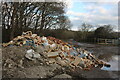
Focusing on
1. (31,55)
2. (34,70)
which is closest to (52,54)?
(31,55)

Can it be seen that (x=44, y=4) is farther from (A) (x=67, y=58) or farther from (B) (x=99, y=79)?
(B) (x=99, y=79)

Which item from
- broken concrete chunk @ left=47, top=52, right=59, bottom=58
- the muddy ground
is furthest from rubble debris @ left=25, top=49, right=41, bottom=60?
broken concrete chunk @ left=47, top=52, right=59, bottom=58

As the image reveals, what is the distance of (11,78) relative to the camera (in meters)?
4.22

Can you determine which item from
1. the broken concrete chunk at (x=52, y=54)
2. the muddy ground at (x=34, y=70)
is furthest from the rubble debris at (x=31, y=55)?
the broken concrete chunk at (x=52, y=54)

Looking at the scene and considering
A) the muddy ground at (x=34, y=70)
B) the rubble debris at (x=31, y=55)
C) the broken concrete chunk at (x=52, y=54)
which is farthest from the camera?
the broken concrete chunk at (x=52, y=54)

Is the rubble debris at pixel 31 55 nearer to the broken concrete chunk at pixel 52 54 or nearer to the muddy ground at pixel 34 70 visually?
the muddy ground at pixel 34 70

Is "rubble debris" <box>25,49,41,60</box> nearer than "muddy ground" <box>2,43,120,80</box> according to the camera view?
No

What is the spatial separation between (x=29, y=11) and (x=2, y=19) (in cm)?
303

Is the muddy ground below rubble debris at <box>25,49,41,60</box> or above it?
below

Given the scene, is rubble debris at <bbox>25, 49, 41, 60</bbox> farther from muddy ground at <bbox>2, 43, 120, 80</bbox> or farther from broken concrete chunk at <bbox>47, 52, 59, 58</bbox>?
broken concrete chunk at <bbox>47, 52, 59, 58</bbox>

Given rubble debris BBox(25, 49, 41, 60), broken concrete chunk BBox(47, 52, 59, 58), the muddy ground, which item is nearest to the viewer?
the muddy ground

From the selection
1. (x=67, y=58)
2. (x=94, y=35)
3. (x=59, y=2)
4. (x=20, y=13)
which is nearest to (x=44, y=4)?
(x=59, y=2)

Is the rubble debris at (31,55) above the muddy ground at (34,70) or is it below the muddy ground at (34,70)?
above

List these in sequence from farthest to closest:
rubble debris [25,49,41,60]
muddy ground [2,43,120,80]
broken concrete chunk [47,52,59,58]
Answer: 1. broken concrete chunk [47,52,59,58]
2. rubble debris [25,49,41,60]
3. muddy ground [2,43,120,80]
